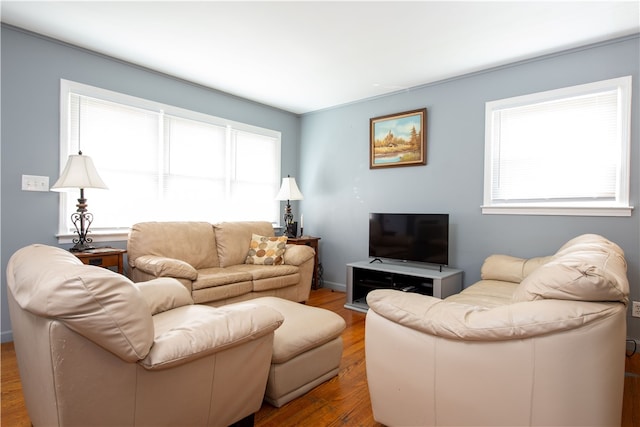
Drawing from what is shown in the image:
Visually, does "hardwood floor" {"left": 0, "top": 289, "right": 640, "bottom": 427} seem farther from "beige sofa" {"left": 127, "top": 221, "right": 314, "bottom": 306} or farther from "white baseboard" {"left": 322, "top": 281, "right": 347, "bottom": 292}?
"white baseboard" {"left": 322, "top": 281, "right": 347, "bottom": 292}

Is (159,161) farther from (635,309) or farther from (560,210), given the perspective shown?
(635,309)

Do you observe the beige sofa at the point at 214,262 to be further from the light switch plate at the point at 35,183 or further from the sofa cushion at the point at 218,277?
the light switch plate at the point at 35,183

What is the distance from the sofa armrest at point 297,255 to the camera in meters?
3.77

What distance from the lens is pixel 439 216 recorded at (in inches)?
140

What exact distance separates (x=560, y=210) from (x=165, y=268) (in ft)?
11.4

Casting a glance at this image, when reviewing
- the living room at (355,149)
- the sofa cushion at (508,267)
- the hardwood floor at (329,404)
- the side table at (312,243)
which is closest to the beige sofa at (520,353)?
the hardwood floor at (329,404)

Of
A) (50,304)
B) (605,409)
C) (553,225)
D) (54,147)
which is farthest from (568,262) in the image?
(54,147)

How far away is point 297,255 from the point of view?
12.4 feet

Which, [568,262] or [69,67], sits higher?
[69,67]

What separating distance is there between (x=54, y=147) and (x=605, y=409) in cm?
395

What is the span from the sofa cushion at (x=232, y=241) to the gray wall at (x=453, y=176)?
4.32 feet

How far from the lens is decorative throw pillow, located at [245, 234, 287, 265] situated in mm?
3783

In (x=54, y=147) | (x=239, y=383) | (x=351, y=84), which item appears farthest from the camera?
(x=351, y=84)

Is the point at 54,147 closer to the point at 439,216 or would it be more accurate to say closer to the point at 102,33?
the point at 102,33
